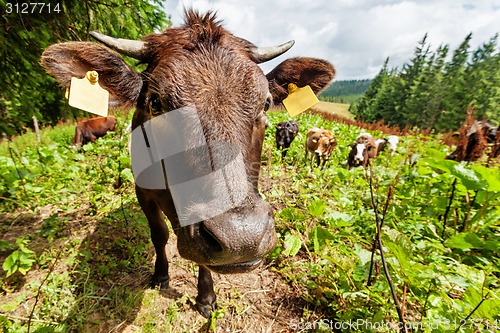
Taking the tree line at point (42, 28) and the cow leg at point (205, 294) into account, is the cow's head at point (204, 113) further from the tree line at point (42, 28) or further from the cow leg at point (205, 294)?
the tree line at point (42, 28)

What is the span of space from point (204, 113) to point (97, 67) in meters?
1.17

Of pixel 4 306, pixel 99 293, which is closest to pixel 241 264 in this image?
pixel 99 293

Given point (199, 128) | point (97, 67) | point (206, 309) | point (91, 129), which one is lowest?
point (206, 309)

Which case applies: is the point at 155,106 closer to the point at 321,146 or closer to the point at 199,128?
the point at 199,128

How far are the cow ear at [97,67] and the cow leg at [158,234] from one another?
3.48ft

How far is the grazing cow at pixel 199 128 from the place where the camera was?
4.53ft

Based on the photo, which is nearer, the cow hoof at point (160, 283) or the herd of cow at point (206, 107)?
the herd of cow at point (206, 107)

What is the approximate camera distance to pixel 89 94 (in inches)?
77.8

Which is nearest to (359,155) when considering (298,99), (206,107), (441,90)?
(298,99)

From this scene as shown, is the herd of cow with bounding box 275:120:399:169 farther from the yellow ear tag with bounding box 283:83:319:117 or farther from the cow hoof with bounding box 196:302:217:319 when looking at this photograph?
the cow hoof with bounding box 196:302:217:319

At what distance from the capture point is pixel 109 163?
4902mm

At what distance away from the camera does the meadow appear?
180 centimetres

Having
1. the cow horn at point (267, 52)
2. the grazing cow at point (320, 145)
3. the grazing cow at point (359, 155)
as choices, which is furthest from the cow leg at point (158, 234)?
the grazing cow at point (359, 155)

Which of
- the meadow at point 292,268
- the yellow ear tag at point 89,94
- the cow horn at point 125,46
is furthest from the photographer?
the cow horn at point 125,46
